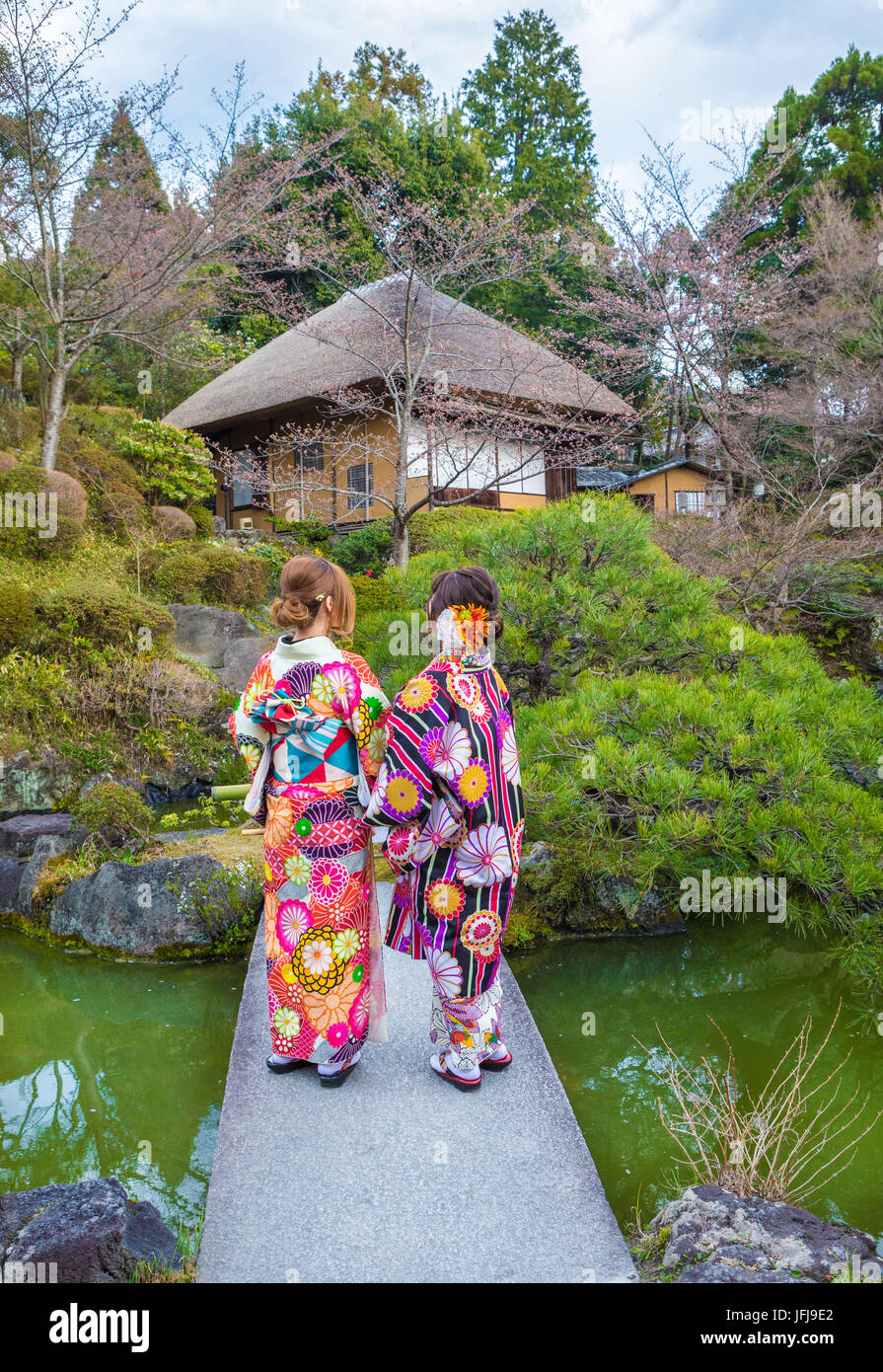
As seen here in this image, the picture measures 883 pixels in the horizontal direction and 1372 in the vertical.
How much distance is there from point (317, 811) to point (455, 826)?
18.2 inches

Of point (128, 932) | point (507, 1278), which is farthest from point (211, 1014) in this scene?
point (507, 1278)

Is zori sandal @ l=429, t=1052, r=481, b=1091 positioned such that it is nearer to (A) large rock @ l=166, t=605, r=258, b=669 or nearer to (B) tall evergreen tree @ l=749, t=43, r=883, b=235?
(A) large rock @ l=166, t=605, r=258, b=669

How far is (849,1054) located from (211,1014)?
3.04 meters

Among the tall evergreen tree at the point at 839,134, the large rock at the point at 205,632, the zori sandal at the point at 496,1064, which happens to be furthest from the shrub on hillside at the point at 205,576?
the tall evergreen tree at the point at 839,134

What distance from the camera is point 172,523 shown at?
12234 mm

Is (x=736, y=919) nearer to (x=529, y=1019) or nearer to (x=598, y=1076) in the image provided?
(x=598, y=1076)

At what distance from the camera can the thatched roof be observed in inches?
437

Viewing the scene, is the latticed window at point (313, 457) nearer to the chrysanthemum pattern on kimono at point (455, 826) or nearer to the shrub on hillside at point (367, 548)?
the shrub on hillside at point (367, 548)

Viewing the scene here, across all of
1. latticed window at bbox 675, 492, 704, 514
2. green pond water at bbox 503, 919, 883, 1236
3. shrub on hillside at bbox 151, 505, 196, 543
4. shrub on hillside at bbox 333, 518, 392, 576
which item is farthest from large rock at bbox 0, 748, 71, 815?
latticed window at bbox 675, 492, 704, 514

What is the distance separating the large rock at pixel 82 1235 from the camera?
212 cm

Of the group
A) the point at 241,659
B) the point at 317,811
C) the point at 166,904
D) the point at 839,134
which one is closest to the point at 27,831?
the point at 166,904

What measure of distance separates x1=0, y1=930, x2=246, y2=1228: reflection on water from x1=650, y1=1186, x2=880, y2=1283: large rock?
65.5 inches

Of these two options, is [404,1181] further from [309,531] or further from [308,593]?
[309,531]
